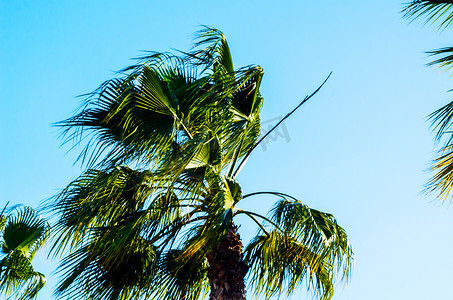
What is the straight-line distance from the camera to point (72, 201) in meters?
6.16

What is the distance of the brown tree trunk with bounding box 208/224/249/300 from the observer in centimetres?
580

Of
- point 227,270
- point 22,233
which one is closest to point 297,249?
point 227,270

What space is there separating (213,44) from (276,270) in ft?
9.35

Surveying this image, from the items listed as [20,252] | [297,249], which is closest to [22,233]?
[20,252]

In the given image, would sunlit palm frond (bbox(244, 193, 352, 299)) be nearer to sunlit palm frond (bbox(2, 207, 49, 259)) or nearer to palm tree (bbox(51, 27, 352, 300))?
palm tree (bbox(51, 27, 352, 300))

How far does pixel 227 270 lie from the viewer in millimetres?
5875

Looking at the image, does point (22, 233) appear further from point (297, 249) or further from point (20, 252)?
point (297, 249)

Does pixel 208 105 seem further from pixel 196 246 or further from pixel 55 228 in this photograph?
pixel 55 228

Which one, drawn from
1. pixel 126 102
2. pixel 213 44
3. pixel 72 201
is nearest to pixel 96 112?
pixel 126 102

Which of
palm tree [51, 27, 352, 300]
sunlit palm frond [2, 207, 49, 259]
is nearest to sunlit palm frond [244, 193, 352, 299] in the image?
palm tree [51, 27, 352, 300]

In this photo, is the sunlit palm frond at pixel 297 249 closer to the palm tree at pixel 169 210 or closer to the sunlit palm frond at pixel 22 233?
the palm tree at pixel 169 210

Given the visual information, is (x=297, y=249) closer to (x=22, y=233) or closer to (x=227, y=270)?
(x=227, y=270)

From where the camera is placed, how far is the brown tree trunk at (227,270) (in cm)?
580

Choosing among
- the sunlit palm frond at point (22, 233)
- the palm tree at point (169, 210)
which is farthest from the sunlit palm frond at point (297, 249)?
the sunlit palm frond at point (22, 233)
